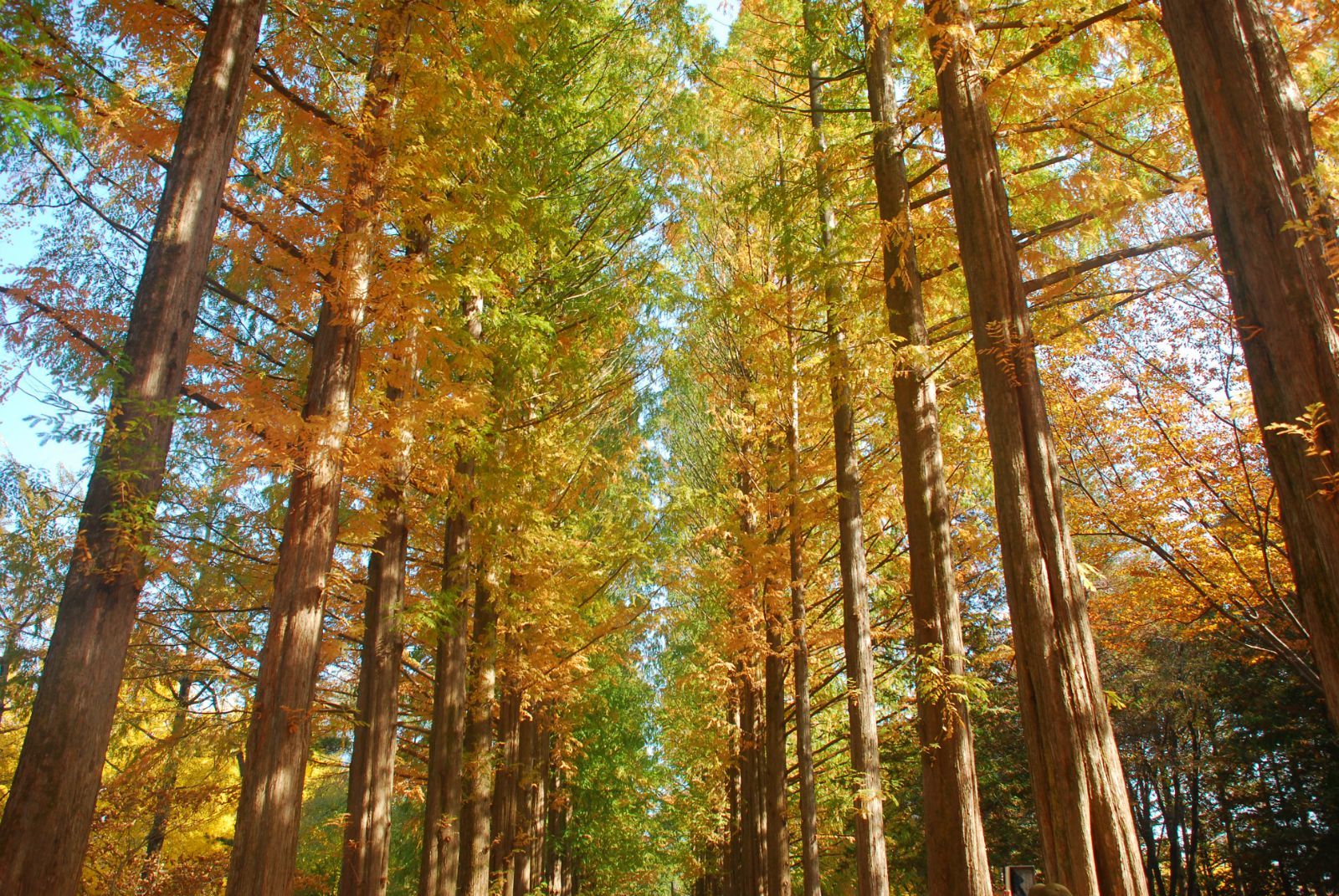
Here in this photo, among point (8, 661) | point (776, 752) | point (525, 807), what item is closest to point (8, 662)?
point (8, 661)

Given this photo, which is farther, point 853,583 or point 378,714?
point 853,583

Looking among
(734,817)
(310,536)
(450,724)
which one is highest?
(310,536)

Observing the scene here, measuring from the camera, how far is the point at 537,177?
9.66m

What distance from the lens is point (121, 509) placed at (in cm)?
424

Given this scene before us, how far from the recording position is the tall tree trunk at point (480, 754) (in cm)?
939

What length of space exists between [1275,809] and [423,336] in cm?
1923

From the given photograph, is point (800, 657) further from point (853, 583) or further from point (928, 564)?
point (928, 564)

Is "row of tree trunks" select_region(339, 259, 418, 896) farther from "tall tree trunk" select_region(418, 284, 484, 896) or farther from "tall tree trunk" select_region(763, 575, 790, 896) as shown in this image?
"tall tree trunk" select_region(763, 575, 790, 896)

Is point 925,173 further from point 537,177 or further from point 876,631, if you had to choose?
point 876,631

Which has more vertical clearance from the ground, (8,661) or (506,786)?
(8,661)

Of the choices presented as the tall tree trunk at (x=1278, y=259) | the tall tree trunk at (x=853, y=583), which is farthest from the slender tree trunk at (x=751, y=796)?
the tall tree trunk at (x=1278, y=259)

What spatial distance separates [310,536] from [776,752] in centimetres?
763

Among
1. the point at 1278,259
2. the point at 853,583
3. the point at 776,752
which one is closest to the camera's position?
the point at 1278,259

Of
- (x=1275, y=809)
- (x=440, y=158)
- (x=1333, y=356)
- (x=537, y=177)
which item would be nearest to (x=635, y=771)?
(x=1275, y=809)
